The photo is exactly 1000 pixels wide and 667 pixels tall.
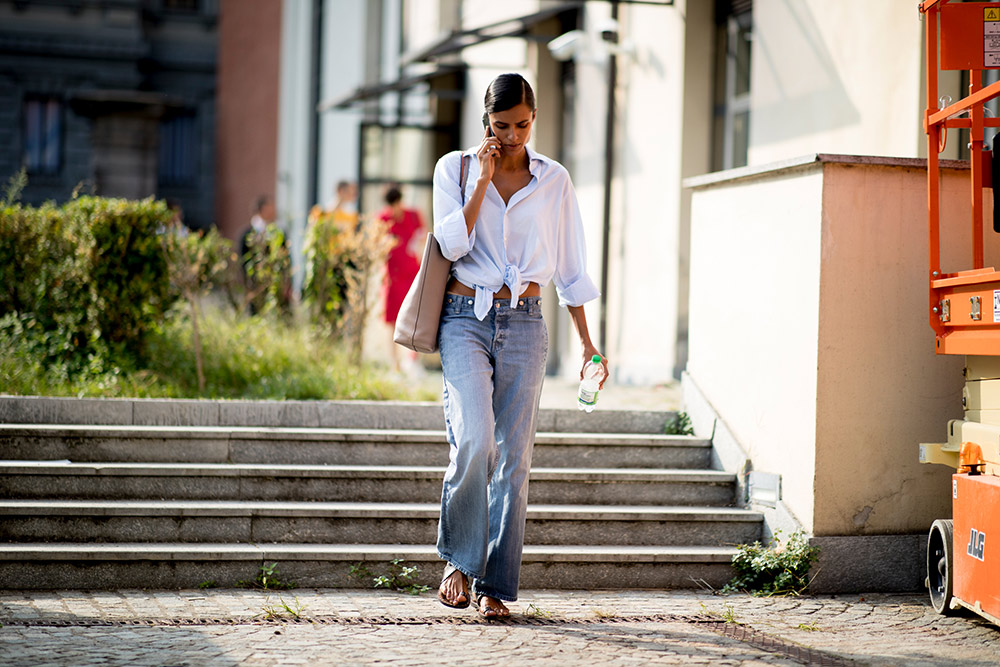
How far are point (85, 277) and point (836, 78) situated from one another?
5.14 metres

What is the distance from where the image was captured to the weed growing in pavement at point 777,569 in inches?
217

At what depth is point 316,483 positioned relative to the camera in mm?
5992

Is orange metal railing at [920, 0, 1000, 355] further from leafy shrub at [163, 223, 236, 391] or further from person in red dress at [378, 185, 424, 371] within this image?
person in red dress at [378, 185, 424, 371]

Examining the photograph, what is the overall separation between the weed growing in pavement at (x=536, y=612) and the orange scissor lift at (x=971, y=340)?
1.64 meters

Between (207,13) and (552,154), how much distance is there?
944 inches

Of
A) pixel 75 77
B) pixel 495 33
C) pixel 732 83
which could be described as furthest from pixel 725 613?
pixel 75 77

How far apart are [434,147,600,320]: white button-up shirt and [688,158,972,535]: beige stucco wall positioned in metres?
1.38

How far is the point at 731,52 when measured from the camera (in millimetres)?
9930

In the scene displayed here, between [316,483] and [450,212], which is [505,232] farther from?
[316,483]

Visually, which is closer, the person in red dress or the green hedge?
the green hedge

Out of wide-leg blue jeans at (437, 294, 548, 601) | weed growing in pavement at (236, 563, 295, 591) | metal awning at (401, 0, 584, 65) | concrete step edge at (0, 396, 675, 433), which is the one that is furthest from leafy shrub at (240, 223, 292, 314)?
wide-leg blue jeans at (437, 294, 548, 601)

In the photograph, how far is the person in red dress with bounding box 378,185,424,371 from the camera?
11234 mm

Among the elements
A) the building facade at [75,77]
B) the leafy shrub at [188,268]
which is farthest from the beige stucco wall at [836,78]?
the building facade at [75,77]

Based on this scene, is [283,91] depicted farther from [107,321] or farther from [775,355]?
[775,355]
